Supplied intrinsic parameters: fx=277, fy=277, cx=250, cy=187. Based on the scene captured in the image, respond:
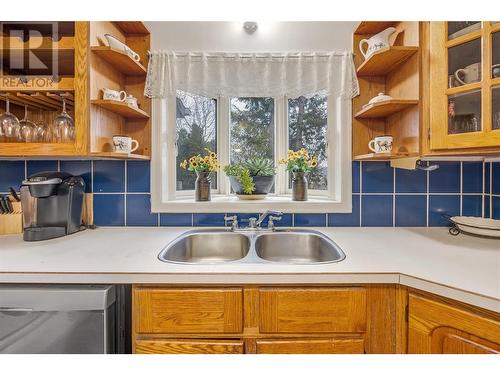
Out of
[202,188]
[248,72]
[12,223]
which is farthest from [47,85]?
[248,72]

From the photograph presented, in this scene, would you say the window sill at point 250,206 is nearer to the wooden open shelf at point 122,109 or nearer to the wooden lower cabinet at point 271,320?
the wooden open shelf at point 122,109

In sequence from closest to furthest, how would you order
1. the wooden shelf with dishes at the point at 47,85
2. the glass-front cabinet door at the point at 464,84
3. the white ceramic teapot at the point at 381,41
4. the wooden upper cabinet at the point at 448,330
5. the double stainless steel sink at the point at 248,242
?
→ the wooden upper cabinet at the point at 448,330, the glass-front cabinet door at the point at 464,84, the wooden shelf with dishes at the point at 47,85, the white ceramic teapot at the point at 381,41, the double stainless steel sink at the point at 248,242

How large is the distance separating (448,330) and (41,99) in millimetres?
1869

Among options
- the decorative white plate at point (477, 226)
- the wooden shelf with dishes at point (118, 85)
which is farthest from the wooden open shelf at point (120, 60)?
the decorative white plate at point (477, 226)

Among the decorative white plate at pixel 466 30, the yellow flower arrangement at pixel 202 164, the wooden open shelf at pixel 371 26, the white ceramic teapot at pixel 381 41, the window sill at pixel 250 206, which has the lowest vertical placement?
the window sill at pixel 250 206

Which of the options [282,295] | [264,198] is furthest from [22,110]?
[282,295]

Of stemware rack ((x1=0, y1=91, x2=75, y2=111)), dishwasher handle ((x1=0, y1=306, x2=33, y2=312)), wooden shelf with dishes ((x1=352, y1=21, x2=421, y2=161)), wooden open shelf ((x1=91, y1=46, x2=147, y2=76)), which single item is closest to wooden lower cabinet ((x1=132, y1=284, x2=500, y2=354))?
dishwasher handle ((x1=0, y1=306, x2=33, y2=312))

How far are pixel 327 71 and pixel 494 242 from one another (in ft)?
3.88

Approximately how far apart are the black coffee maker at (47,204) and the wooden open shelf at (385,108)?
154cm

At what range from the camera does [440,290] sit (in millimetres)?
826

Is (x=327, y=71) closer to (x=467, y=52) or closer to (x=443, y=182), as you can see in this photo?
(x=467, y=52)

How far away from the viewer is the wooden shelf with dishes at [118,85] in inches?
50.0

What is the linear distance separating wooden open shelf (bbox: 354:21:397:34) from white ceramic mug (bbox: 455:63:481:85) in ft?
1.67

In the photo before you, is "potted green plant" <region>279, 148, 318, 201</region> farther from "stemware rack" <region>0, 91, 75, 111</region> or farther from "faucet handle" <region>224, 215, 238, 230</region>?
"stemware rack" <region>0, 91, 75, 111</region>
